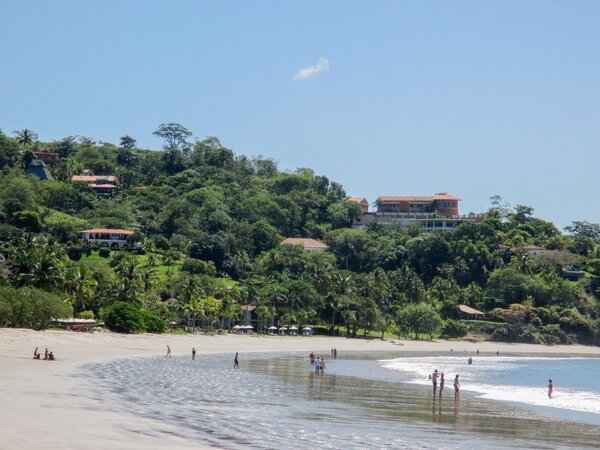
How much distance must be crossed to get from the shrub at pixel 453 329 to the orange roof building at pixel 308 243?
3788 cm

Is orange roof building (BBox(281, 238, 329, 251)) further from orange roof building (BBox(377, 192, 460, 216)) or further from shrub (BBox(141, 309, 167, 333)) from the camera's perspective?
shrub (BBox(141, 309, 167, 333))

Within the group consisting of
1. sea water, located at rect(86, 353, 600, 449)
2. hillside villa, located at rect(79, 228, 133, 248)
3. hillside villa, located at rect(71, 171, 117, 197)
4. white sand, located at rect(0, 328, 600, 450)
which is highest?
hillside villa, located at rect(71, 171, 117, 197)

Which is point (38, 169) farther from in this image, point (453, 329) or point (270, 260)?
point (453, 329)

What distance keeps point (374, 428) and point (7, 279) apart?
5057cm

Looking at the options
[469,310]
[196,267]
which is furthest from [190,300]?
[469,310]

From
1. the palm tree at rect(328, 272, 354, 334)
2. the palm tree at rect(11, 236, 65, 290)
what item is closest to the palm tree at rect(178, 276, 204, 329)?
the palm tree at rect(328, 272, 354, 334)

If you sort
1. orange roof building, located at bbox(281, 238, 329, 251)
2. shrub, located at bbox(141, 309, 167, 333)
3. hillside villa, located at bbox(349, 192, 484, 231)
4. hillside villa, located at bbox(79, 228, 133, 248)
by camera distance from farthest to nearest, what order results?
hillside villa, located at bbox(349, 192, 484, 231) → orange roof building, located at bbox(281, 238, 329, 251) → hillside villa, located at bbox(79, 228, 133, 248) → shrub, located at bbox(141, 309, 167, 333)

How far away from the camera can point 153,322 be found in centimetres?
8362

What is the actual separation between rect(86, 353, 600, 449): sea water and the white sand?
1.23 m

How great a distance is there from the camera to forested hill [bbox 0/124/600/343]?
305ft

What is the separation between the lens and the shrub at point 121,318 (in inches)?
3083

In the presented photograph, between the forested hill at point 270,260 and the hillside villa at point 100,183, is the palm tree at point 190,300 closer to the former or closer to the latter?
the forested hill at point 270,260

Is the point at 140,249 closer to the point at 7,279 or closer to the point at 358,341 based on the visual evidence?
the point at 358,341

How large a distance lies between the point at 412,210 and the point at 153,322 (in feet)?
361
